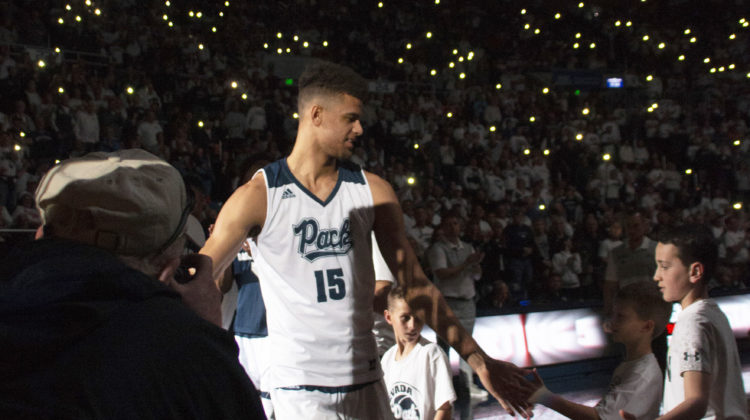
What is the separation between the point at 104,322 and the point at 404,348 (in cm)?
321

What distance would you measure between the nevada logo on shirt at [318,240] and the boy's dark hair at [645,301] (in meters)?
1.48

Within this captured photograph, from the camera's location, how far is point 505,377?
2705 mm

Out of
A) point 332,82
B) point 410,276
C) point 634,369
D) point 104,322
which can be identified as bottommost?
point 634,369

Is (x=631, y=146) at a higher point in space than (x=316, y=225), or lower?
higher

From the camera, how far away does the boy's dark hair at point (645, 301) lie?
3340 millimetres

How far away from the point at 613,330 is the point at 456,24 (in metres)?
21.1

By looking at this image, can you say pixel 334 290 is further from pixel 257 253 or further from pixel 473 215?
pixel 473 215

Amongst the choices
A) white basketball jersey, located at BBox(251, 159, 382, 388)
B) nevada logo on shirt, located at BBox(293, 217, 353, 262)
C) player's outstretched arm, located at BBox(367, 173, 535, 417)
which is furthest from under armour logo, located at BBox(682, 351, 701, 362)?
nevada logo on shirt, located at BBox(293, 217, 353, 262)

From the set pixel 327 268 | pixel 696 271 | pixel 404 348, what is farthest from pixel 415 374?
pixel 696 271

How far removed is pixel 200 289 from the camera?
139cm

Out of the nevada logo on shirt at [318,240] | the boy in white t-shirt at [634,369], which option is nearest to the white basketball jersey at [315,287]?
the nevada logo on shirt at [318,240]

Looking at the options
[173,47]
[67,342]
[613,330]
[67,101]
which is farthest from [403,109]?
[67,342]

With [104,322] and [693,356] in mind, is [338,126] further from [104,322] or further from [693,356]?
[104,322]

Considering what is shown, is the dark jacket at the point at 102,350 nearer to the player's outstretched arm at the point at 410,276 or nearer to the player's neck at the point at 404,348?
the player's outstretched arm at the point at 410,276
